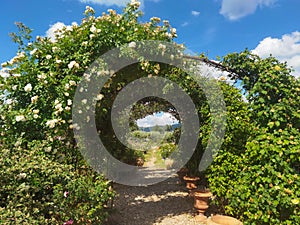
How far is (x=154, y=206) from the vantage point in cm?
555

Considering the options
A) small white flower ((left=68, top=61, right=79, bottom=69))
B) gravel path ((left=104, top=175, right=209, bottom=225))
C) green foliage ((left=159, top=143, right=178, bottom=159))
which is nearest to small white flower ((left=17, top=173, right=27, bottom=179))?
small white flower ((left=68, top=61, right=79, bottom=69))

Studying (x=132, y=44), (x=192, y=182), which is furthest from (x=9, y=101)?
(x=192, y=182)

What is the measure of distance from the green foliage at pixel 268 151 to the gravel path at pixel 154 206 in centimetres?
123

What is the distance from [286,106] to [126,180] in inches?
222

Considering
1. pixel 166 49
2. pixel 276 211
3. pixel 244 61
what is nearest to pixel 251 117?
pixel 244 61

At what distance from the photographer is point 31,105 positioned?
11.9ft

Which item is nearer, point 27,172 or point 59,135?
point 27,172

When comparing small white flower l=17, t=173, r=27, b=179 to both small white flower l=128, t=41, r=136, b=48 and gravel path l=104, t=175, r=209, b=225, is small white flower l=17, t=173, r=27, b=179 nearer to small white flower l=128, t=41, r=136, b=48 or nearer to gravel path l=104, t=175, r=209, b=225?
gravel path l=104, t=175, r=209, b=225

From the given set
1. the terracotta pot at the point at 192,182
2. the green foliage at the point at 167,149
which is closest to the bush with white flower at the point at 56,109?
the terracotta pot at the point at 192,182

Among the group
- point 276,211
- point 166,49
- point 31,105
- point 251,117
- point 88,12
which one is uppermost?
point 88,12

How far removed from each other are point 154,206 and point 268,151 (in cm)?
306

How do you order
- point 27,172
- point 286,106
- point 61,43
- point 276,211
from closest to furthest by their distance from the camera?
point 27,172
point 276,211
point 286,106
point 61,43

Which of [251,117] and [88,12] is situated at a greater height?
[88,12]

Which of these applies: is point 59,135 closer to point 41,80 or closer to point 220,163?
point 41,80
